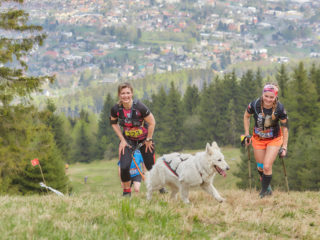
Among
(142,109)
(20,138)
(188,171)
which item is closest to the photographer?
(188,171)

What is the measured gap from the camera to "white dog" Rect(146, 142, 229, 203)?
7633 millimetres

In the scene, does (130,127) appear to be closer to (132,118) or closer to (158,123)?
(132,118)

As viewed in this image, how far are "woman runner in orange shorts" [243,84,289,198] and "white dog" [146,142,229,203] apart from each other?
1.83 m

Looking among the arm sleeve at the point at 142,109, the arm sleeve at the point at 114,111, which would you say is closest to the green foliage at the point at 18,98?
the arm sleeve at the point at 114,111

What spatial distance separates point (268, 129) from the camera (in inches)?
355

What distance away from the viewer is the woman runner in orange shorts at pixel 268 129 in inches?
344

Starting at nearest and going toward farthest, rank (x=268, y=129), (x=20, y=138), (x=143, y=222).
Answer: (x=143, y=222), (x=268, y=129), (x=20, y=138)

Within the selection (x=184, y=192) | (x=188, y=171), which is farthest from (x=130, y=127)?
(x=184, y=192)

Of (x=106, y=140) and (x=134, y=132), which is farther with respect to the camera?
(x=106, y=140)

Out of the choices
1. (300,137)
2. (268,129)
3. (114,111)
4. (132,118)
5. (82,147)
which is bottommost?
(82,147)

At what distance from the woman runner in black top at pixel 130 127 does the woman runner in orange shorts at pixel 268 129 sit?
2516mm

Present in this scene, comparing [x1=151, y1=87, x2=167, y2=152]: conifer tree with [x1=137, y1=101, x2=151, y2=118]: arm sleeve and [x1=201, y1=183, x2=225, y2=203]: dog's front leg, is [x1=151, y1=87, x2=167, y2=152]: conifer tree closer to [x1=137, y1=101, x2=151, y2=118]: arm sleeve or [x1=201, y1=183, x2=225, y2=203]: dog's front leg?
[x1=137, y1=101, x2=151, y2=118]: arm sleeve

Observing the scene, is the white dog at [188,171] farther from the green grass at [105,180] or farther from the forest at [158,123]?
the green grass at [105,180]

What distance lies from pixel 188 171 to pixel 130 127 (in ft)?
6.24
